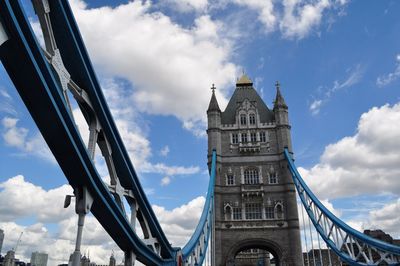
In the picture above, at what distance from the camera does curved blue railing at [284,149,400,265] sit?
71.6ft

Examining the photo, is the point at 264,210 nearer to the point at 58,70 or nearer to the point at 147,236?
the point at 147,236

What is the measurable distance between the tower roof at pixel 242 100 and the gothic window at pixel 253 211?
8.75 m

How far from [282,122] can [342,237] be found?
44.8ft

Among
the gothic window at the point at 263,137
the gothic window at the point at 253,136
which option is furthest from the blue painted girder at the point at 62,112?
the gothic window at the point at 263,137

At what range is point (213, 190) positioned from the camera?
1356 inches

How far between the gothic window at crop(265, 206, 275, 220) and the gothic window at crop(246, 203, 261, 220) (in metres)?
0.63

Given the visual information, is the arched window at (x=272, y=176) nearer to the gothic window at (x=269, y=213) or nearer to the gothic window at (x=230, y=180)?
the gothic window at (x=269, y=213)

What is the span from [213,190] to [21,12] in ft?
93.7

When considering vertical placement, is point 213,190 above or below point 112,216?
above

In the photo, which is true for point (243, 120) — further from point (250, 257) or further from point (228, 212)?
point (250, 257)

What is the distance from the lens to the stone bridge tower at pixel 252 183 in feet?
107

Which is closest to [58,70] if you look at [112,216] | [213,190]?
[112,216]

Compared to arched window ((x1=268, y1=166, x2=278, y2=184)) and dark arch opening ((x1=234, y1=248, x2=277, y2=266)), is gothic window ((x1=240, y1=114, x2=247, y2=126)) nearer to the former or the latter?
arched window ((x1=268, y1=166, x2=278, y2=184))

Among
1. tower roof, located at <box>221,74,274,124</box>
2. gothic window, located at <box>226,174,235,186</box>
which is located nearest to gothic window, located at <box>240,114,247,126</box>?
tower roof, located at <box>221,74,274,124</box>
